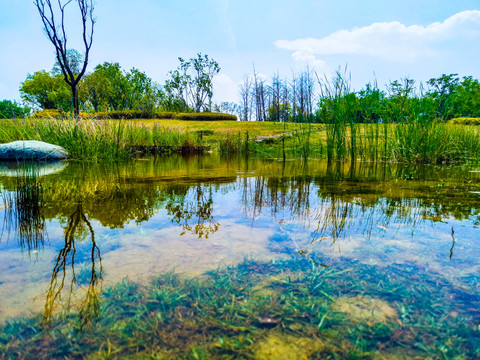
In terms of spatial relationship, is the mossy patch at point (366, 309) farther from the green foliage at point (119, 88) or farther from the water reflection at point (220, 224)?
the green foliage at point (119, 88)

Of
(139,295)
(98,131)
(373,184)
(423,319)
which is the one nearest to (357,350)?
(423,319)

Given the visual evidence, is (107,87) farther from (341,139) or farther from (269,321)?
(269,321)

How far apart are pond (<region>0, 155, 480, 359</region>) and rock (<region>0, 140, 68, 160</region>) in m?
5.04

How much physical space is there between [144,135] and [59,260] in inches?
338

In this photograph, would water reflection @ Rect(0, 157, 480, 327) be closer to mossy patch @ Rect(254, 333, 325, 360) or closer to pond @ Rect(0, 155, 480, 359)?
pond @ Rect(0, 155, 480, 359)

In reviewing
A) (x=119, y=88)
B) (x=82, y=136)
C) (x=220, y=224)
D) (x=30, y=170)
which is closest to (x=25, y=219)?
(x=220, y=224)

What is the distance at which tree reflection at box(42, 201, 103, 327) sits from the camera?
2.47ft

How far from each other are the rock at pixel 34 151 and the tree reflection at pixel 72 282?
5.66 m

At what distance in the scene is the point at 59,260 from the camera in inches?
41.9

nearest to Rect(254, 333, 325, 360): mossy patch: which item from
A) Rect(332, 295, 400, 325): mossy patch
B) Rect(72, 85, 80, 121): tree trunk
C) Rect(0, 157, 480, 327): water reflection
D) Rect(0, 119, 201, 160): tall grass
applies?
Rect(332, 295, 400, 325): mossy patch

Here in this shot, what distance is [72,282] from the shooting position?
0.90m

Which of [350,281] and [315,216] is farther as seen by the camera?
[315,216]

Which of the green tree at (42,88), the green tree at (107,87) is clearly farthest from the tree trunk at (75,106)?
the green tree at (42,88)

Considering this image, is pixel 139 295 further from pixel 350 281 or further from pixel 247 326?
pixel 350 281
